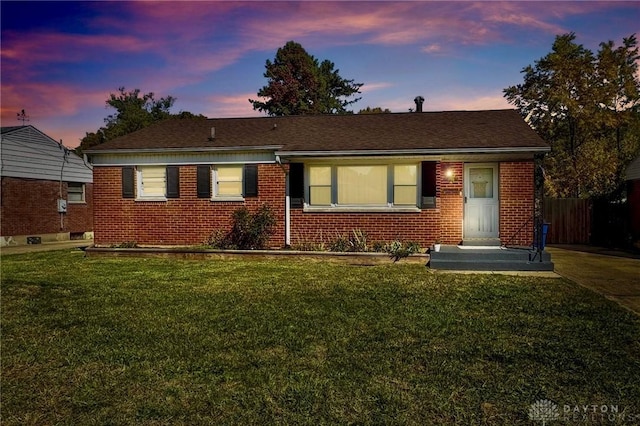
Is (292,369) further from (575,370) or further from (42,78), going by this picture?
(42,78)

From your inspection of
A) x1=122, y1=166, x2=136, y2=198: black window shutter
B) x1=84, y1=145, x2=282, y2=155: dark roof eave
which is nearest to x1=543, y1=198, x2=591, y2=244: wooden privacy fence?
x1=84, y1=145, x2=282, y2=155: dark roof eave

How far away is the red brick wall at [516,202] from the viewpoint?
12.4 metres

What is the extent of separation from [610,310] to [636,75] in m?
23.4

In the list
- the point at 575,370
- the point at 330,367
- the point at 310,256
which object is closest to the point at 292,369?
the point at 330,367

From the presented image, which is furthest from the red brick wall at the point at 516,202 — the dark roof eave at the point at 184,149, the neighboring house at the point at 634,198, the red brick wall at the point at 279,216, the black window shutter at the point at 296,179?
the dark roof eave at the point at 184,149

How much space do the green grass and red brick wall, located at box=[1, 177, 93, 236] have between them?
1202 centimetres

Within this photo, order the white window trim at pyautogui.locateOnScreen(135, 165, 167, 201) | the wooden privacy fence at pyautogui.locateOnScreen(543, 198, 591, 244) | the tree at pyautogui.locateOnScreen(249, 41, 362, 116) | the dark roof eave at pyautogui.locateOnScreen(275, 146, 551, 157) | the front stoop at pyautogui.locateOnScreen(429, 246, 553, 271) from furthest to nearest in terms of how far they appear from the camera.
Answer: the tree at pyautogui.locateOnScreen(249, 41, 362, 116) < the wooden privacy fence at pyautogui.locateOnScreen(543, 198, 591, 244) < the white window trim at pyautogui.locateOnScreen(135, 165, 167, 201) < the dark roof eave at pyautogui.locateOnScreen(275, 146, 551, 157) < the front stoop at pyautogui.locateOnScreen(429, 246, 553, 271)

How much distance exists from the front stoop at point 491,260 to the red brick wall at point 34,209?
17.6 metres

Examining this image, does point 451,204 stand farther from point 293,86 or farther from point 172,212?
point 293,86

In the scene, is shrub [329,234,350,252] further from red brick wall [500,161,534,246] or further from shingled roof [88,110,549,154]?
red brick wall [500,161,534,246]

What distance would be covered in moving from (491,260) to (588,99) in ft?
56.7

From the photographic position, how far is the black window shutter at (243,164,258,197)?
543 inches

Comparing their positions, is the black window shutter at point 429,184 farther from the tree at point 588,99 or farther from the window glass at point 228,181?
the tree at point 588,99

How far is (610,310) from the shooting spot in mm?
6453
